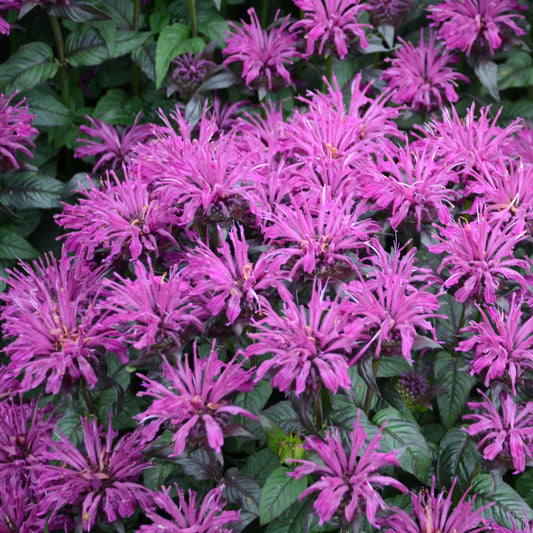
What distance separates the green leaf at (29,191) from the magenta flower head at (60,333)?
0.33m

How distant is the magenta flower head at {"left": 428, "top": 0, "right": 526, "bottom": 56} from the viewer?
1398mm

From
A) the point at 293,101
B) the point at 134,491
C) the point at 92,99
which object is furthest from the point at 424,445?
the point at 92,99

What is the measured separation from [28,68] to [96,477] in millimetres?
941

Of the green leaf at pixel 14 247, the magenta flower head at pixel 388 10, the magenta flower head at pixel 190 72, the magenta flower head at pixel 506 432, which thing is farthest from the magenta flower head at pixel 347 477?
the magenta flower head at pixel 388 10

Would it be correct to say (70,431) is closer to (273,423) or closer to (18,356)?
(18,356)

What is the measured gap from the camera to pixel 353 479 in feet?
2.85

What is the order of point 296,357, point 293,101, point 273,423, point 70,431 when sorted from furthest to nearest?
point 293,101
point 70,431
point 273,423
point 296,357

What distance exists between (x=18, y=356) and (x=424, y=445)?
636 mm

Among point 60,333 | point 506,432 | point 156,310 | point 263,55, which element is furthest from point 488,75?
point 60,333

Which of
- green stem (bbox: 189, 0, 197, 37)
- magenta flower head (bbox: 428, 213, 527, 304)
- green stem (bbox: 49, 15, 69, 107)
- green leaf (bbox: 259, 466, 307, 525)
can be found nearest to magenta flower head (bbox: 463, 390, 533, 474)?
magenta flower head (bbox: 428, 213, 527, 304)

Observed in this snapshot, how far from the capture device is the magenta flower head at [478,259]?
0.99m

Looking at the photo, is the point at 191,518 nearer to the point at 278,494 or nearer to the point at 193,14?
the point at 278,494

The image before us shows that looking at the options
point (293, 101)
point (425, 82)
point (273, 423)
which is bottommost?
point (273, 423)

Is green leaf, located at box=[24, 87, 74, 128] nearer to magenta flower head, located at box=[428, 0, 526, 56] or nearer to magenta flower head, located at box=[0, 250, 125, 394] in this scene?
magenta flower head, located at box=[0, 250, 125, 394]
